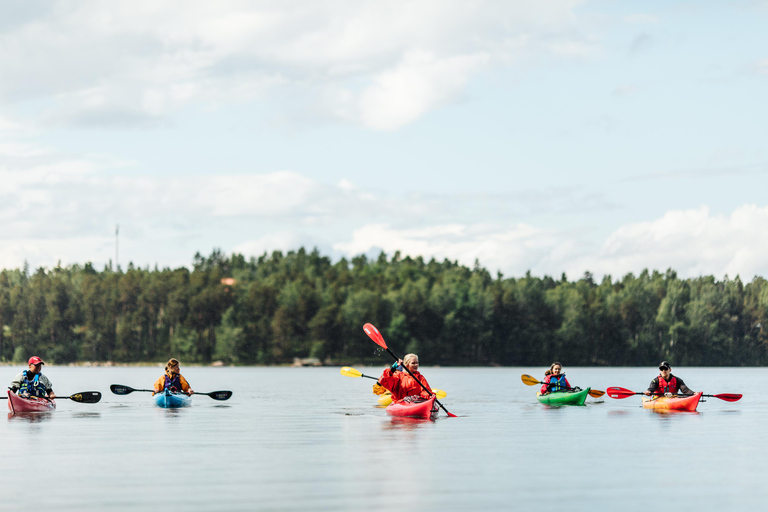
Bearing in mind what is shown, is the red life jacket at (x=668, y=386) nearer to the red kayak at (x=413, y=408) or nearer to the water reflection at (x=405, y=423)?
the red kayak at (x=413, y=408)

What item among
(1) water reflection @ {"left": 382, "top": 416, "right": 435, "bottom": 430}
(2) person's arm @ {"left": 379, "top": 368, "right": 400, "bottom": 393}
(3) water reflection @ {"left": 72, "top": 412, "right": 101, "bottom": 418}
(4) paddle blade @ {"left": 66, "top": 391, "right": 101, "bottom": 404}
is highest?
(2) person's arm @ {"left": 379, "top": 368, "right": 400, "bottom": 393}

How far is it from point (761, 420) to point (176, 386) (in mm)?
19006

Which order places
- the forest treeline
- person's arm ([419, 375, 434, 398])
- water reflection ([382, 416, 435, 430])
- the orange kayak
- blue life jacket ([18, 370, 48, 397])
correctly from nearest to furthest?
water reflection ([382, 416, 435, 430]) → person's arm ([419, 375, 434, 398]) → blue life jacket ([18, 370, 48, 397]) → the orange kayak → the forest treeline

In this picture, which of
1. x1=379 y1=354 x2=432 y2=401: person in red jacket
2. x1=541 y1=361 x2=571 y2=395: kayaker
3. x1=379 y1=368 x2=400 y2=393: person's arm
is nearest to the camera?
x1=379 y1=354 x2=432 y2=401: person in red jacket

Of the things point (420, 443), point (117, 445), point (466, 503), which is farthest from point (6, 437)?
point (466, 503)

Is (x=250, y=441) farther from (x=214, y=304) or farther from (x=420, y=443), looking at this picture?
(x=214, y=304)

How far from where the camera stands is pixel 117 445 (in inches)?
823

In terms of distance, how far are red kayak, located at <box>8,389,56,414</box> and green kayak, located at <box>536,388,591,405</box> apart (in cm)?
1738

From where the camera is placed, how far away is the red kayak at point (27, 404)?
29.7 meters

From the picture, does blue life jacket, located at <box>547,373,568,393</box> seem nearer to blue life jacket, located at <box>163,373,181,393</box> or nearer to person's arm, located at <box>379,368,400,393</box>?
person's arm, located at <box>379,368,400,393</box>

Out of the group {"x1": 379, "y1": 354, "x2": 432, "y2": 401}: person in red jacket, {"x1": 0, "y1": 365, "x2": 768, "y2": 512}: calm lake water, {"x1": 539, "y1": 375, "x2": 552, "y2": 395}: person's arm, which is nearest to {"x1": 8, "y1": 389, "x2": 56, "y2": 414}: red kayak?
{"x1": 0, "y1": 365, "x2": 768, "y2": 512}: calm lake water

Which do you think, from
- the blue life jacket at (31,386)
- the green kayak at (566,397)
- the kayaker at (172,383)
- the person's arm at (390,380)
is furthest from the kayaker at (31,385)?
the green kayak at (566,397)

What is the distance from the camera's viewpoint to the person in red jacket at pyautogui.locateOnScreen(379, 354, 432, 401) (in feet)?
91.4

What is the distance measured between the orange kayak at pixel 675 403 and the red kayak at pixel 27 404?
1947cm
